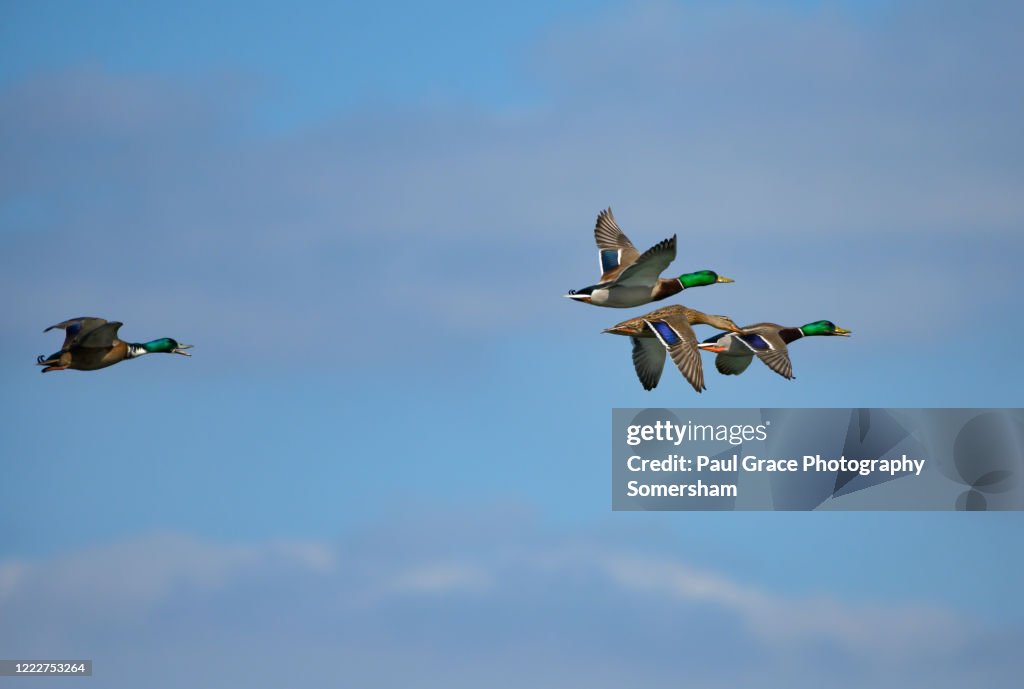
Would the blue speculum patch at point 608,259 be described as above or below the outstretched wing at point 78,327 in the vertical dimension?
above

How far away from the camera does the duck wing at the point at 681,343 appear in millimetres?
66875

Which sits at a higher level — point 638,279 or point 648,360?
point 638,279

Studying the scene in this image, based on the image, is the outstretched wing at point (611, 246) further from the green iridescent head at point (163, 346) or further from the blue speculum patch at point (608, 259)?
the green iridescent head at point (163, 346)

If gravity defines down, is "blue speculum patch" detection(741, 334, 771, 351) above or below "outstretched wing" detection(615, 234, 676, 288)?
below

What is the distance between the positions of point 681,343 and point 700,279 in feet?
15.7

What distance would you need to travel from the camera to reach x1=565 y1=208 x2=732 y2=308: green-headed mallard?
225 ft

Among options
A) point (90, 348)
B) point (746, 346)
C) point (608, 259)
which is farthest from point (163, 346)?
point (746, 346)

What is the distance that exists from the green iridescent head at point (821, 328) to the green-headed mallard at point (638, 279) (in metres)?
6.19

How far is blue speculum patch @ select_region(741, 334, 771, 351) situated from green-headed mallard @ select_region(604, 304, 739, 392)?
925mm

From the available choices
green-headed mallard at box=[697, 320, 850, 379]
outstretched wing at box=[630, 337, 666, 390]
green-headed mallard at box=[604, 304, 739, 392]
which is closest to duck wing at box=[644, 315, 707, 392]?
green-headed mallard at box=[604, 304, 739, 392]

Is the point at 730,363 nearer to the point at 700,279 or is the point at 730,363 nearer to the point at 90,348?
the point at 700,279

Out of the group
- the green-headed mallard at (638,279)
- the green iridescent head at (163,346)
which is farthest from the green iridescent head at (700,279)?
the green iridescent head at (163,346)

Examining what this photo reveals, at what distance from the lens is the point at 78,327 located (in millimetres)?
69062

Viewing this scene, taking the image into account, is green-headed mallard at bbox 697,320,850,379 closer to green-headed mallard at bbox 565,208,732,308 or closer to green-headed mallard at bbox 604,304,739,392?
green-headed mallard at bbox 604,304,739,392
